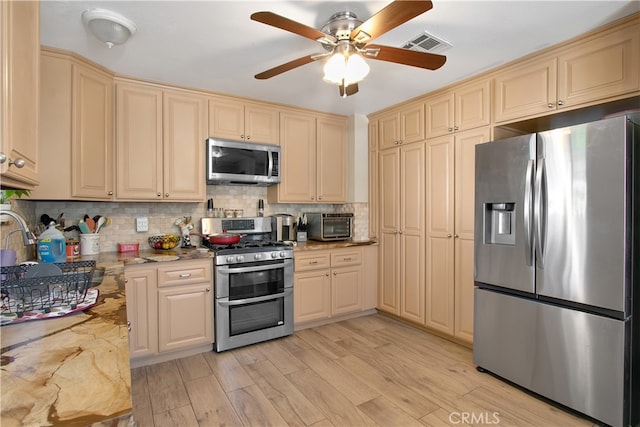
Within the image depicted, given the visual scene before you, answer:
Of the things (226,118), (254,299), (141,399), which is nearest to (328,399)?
(254,299)

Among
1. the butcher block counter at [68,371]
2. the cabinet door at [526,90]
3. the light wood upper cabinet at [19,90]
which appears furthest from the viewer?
the cabinet door at [526,90]

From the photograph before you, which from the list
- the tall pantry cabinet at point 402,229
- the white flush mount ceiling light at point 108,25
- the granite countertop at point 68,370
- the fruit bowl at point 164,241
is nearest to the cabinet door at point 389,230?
the tall pantry cabinet at point 402,229

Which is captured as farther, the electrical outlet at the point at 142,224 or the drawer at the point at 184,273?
the electrical outlet at the point at 142,224

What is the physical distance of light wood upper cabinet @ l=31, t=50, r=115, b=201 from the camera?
7.50ft

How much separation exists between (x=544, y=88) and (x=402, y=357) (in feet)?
7.65

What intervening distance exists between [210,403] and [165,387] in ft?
1.40

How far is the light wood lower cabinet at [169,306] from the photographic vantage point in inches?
99.5

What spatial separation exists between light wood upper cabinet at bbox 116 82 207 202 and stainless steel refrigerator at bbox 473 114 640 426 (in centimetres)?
249

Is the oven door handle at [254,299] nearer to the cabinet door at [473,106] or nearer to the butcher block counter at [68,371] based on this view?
the butcher block counter at [68,371]

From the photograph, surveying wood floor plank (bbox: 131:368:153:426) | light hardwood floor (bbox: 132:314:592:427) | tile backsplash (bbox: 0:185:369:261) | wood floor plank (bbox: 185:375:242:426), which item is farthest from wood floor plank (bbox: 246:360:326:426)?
tile backsplash (bbox: 0:185:369:261)

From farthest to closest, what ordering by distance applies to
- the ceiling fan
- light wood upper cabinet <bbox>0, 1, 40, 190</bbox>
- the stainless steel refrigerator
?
the stainless steel refrigerator → the ceiling fan → light wood upper cabinet <bbox>0, 1, 40, 190</bbox>

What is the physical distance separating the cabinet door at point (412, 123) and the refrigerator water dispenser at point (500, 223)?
1148mm

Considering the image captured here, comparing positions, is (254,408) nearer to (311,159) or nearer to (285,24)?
(285,24)

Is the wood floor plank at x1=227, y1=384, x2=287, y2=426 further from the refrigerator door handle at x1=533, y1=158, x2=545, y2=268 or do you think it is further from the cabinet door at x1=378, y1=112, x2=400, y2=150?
the cabinet door at x1=378, y1=112, x2=400, y2=150
